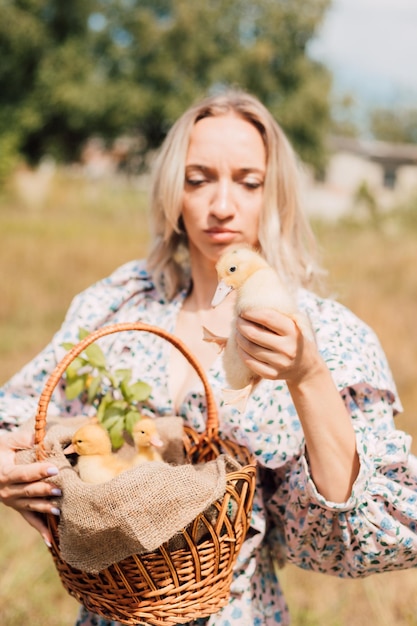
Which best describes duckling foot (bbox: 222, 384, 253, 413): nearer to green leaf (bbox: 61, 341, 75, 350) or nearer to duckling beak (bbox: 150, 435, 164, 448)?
duckling beak (bbox: 150, 435, 164, 448)

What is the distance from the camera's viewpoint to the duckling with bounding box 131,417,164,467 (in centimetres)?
169

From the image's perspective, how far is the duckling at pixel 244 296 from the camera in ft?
4.11

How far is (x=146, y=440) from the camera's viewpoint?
66.7 inches

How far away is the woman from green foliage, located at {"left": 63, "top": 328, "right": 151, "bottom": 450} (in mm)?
96

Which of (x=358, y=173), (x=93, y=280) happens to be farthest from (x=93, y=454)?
(x=358, y=173)

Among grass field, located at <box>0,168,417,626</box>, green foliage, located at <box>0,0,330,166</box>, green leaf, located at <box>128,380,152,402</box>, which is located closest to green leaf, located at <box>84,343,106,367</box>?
green leaf, located at <box>128,380,152,402</box>

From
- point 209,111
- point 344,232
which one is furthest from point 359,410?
point 344,232

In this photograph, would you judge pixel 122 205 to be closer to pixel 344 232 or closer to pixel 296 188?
pixel 344 232

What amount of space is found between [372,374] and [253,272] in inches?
20.7

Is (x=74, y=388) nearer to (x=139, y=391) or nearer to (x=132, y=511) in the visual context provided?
(x=139, y=391)

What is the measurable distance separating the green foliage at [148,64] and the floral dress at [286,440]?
23.1 meters

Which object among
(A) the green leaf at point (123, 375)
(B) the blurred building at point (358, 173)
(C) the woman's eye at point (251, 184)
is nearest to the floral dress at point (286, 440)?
(A) the green leaf at point (123, 375)

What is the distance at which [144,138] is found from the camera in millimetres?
27641

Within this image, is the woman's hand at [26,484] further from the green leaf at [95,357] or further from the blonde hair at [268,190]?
the blonde hair at [268,190]
